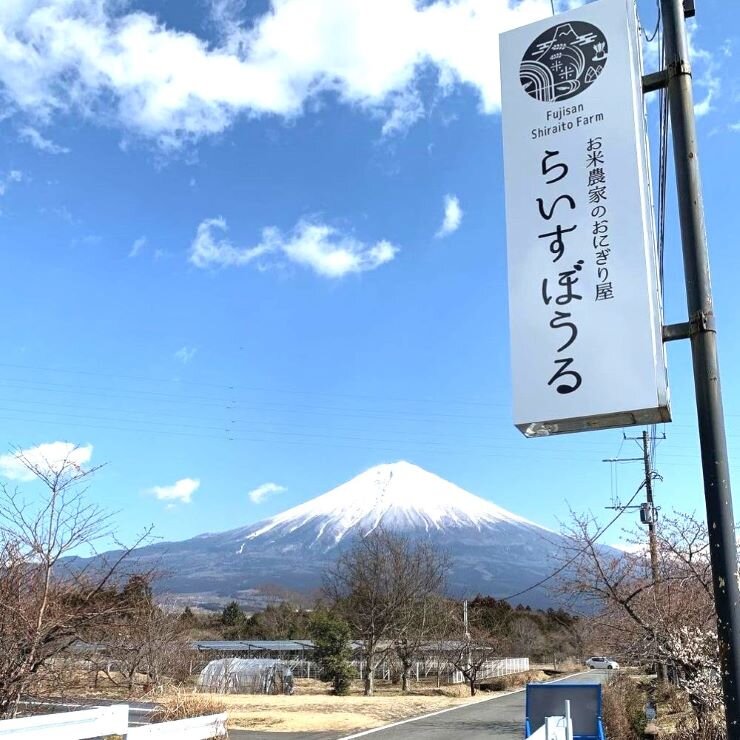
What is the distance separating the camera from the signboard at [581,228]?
3.89 meters

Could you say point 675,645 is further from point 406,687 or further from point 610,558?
point 406,687

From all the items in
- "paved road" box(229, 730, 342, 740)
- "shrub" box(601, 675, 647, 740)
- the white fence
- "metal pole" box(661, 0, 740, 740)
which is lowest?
"paved road" box(229, 730, 342, 740)

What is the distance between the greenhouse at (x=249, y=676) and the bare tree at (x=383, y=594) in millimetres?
4258

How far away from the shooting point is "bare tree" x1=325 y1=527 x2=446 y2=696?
1366 inches

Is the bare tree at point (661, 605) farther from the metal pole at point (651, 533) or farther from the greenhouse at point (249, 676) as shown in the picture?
the greenhouse at point (249, 676)

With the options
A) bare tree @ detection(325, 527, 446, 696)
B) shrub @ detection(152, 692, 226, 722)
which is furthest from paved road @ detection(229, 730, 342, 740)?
bare tree @ detection(325, 527, 446, 696)

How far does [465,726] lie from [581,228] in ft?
54.3

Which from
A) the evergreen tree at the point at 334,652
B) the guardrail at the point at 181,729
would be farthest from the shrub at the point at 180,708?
the evergreen tree at the point at 334,652

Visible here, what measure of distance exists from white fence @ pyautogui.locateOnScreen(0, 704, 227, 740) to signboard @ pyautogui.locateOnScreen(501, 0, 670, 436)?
410 cm

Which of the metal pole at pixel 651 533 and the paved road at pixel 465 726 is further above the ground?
the metal pole at pixel 651 533

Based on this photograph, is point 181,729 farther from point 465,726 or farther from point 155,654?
point 155,654

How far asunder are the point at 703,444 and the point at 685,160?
4.98 ft

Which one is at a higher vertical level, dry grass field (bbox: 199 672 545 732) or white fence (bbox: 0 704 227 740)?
white fence (bbox: 0 704 227 740)

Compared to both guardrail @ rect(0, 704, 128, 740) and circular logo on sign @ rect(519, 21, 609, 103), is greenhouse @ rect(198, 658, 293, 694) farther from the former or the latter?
circular logo on sign @ rect(519, 21, 609, 103)
